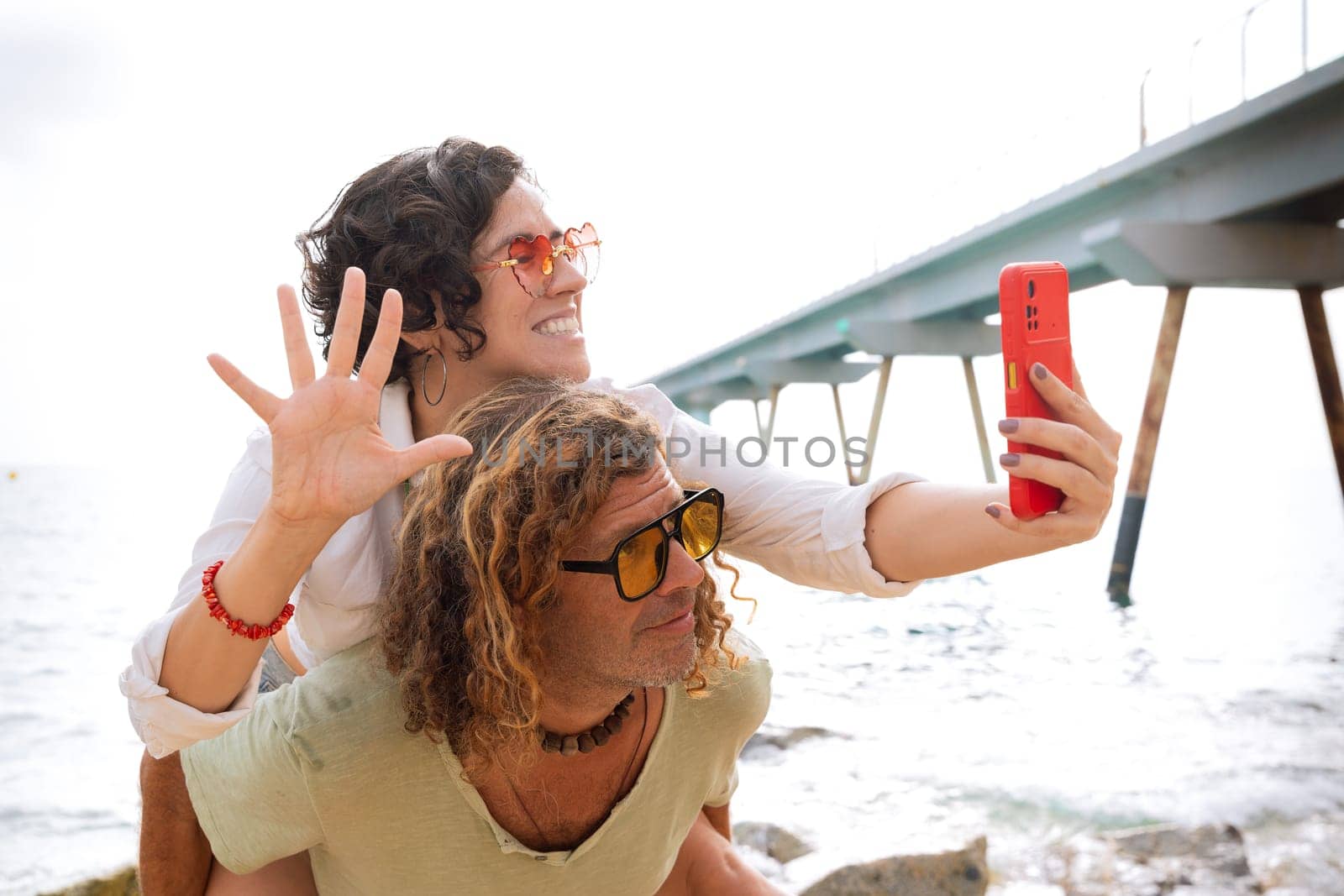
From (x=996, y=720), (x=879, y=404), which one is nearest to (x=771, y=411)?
(x=879, y=404)

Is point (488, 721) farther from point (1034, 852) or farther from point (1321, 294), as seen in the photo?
point (1321, 294)

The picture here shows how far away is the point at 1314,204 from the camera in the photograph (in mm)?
9703

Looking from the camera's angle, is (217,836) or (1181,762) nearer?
(217,836)

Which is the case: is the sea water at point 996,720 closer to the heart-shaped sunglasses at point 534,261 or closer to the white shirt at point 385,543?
the white shirt at point 385,543

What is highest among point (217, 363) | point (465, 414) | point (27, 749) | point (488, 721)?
point (217, 363)

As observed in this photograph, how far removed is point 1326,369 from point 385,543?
1103cm

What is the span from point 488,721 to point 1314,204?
35.5 ft

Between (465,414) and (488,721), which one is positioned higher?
(465,414)

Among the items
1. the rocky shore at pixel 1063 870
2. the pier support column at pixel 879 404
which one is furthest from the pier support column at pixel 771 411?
the rocky shore at pixel 1063 870

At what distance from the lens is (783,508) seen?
2.33 meters

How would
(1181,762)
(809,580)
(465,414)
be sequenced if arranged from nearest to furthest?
1. (465,414)
2. (809,580)
3. (1181,762)

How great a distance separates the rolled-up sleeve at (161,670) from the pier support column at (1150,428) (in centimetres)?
1031

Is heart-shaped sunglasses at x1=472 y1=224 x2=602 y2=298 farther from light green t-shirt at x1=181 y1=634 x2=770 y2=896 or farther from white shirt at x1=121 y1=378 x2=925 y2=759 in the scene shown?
light green t-shirt at x1=181 y1=634 x2=770 y2=896

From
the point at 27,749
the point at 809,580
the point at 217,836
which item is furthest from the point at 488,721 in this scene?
the point at 27,749
